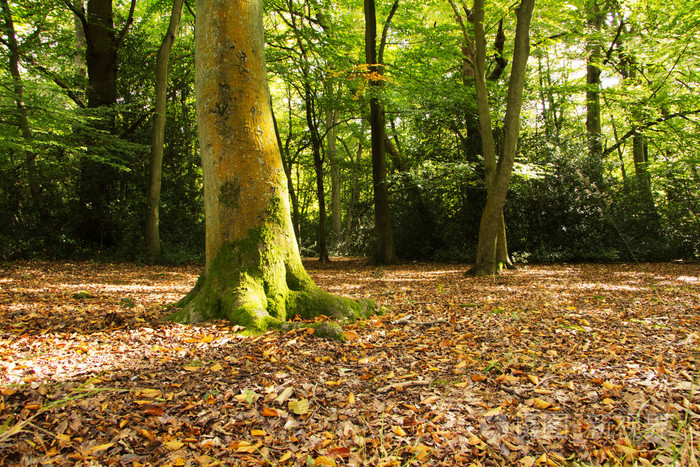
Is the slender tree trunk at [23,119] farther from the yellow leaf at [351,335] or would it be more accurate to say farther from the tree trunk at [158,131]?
the yellow leaf at [351,335]

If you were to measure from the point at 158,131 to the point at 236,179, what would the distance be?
8330mm

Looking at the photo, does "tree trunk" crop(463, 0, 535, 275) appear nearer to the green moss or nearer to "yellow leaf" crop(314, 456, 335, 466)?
the green moss

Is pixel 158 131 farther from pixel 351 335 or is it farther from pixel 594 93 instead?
pixel 594 93

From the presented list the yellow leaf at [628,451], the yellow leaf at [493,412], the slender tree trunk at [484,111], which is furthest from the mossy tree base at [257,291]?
the slender tree trunk at [484,111]

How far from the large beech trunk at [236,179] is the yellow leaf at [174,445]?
1.72 m

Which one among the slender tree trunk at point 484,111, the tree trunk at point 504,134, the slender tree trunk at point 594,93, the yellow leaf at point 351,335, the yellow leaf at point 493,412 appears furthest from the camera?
the slender tree trunk at point 594,93

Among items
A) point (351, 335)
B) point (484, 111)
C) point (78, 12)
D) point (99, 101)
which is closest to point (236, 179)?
point (351, 335)

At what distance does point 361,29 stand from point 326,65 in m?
4.34

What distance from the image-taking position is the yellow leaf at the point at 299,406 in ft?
7.06

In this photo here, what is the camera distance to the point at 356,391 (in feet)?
7.95

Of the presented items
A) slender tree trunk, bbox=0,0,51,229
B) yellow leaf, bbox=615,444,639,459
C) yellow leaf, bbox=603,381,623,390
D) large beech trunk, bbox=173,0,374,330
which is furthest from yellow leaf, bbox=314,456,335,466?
slender tree trunk, bbox=0,0,51,229

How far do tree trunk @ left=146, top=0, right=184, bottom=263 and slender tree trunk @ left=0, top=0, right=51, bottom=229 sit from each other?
270 cm

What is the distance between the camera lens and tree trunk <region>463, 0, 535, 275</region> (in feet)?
25.5

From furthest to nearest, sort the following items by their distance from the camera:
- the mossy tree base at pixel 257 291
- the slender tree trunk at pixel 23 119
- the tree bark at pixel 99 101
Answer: the tree bark at pixel 99 101, the slender tree trunk at pixel 23 119, the mossy tree base at pixel 257 291
